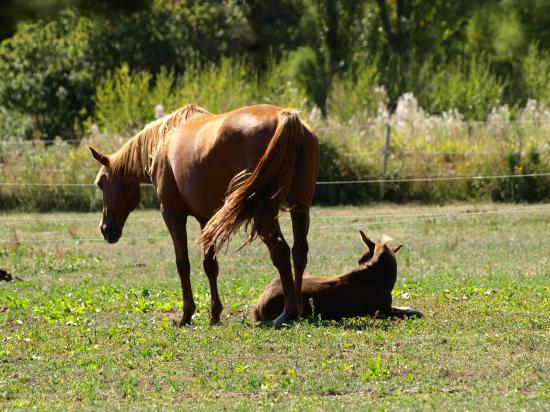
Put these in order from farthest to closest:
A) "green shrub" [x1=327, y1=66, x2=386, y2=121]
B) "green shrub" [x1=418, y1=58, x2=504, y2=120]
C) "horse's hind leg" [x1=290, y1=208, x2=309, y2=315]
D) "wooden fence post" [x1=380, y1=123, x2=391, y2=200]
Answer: "green shrub" [x1=418, y1=58, x2=504, y2=120] → "green shrub" [x1=327, y1=66, x2=386, y2=121] → "wooden fence post" [x1=380, y1=123, x2=391, y2=200] → "horse's hind leg" [x1=290, y1=208, x2=309, y2=315]

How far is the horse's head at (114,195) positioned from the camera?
426 inches

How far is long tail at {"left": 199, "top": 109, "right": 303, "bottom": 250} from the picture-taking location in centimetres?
849

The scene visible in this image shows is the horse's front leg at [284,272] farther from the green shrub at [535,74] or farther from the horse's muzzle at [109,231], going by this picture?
the green shrub at [535,74]

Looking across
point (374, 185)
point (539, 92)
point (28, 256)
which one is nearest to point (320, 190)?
point (374, 185)

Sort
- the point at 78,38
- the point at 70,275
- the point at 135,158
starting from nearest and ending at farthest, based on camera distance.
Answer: the point at 135,158
the point at 70,275
the point at 78,38

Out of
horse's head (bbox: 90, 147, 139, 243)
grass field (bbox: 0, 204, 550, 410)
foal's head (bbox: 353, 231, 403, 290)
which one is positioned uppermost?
horse's head (bbox: 90, 147, 139, 243)

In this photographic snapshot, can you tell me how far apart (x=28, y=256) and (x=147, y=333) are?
25.1 feet

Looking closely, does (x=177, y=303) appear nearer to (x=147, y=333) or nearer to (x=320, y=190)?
(x=147, y=333)

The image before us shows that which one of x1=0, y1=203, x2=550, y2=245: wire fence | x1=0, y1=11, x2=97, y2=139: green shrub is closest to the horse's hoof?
x1=0, y1=203, x2=550, y2=245: wire fence

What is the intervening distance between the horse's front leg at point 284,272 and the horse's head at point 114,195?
2401 millimetres

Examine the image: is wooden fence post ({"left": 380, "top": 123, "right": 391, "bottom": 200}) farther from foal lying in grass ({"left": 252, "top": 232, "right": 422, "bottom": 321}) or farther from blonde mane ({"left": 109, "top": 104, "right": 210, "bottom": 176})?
foal lying in grass ({"left": 252, "top": 232, "right": 422, "bottom": 321})

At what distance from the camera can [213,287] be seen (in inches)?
379

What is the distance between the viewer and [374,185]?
2339 cm

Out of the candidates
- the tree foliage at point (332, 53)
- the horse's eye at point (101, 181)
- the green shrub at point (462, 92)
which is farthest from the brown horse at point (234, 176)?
the green shrub at point (462, 92)
